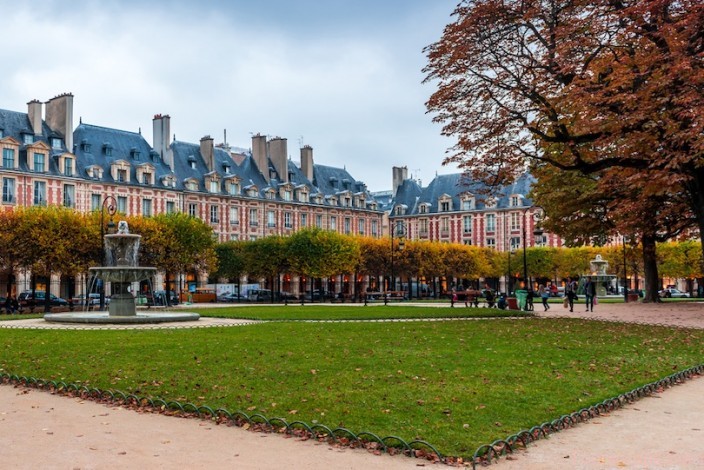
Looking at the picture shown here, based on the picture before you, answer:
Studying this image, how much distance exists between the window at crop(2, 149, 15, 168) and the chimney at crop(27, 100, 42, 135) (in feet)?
10.3

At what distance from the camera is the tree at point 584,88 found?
65.4 feet

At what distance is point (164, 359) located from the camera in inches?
527

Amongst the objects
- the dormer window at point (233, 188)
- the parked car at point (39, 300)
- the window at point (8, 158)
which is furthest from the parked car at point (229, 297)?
the window at point (8, 158)

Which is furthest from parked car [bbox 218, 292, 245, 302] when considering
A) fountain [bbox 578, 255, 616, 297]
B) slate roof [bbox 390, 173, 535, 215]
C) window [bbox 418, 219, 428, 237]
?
window [bbox 418, 219, 428, 237]

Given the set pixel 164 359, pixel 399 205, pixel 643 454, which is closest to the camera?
pixel 643 454

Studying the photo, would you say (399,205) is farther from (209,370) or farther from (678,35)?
(209,370)

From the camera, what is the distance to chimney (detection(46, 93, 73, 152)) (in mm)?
58344

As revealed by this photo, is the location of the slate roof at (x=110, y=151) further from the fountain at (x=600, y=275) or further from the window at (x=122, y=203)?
the fountain at (x=600, y=275)

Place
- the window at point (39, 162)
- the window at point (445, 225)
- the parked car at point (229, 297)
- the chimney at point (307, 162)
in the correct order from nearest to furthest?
1. the window at point (39, 162)
2. the parked car at point (229, 297)
3. the chimney at point (307, 162)
4. the window at point (445, 225)

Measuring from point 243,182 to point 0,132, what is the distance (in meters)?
22.9

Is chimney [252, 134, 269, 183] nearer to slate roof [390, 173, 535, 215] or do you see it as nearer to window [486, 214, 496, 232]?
slate roof [390, 173, 535, 215]

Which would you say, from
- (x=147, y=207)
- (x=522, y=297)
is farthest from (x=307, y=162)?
(x=522, y=297)

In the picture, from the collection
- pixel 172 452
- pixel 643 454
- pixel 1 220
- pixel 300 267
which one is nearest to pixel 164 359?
pixel 172 452

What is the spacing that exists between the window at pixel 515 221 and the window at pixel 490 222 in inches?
88.0
